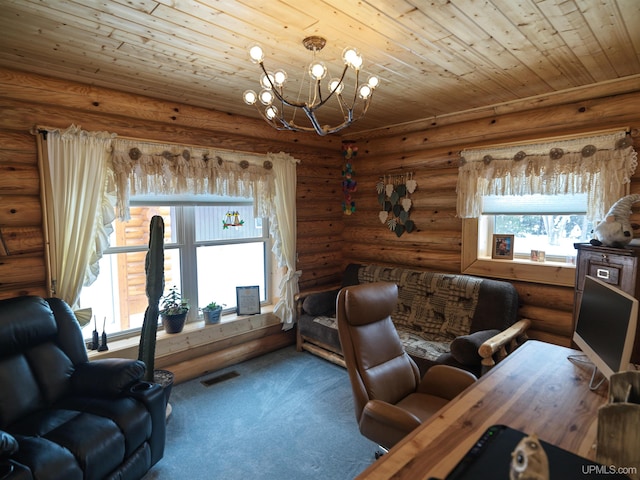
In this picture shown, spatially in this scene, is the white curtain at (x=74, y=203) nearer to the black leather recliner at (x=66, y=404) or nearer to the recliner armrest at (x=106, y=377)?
the black leather recliner at (x=66, y=404)

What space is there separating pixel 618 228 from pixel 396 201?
216 cm

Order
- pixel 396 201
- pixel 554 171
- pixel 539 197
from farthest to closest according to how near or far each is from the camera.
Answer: pixel 396 201, pixel 539 197, pixel 554 171

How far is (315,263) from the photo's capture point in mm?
4504

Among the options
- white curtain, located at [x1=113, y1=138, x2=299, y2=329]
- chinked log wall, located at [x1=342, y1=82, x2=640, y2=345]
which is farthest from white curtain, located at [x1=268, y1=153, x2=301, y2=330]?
chinked log wall, located at [x1=342, y1=82, x2=640, y2=345]

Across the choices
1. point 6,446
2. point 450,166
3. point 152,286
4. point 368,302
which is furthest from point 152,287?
point 450,166

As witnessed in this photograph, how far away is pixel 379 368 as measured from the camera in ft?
6.81

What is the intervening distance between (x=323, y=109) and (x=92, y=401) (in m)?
2.88

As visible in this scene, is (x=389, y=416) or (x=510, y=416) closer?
(x=510, y=416)

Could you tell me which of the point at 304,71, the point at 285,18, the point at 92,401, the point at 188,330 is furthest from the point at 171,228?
the point at 285,18

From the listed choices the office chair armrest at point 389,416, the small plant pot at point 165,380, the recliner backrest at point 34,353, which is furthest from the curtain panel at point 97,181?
the office chair armrest at point 389,416

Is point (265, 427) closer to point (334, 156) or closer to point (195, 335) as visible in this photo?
point (195, 335)

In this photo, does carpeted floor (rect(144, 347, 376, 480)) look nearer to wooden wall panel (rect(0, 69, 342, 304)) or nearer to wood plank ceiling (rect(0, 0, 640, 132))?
wooden wall panel (rect(0, 69, 342, 304))

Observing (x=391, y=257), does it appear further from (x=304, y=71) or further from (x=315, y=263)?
(x=304, y=71)

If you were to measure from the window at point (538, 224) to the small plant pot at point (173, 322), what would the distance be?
115 inches
